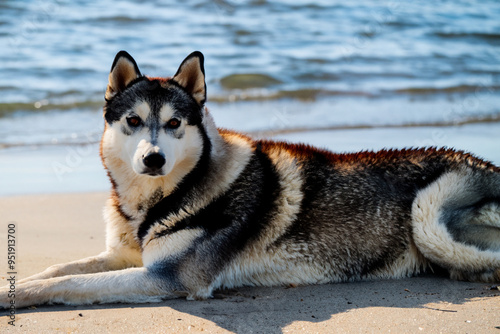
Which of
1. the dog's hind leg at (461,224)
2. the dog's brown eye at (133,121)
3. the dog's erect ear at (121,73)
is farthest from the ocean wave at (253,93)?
the dog's hind leg at (461,224)

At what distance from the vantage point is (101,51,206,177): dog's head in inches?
164

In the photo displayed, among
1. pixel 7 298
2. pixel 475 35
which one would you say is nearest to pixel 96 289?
pixel 7 298

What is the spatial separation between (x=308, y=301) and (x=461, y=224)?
1.28 meters

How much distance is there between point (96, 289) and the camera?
4.14m

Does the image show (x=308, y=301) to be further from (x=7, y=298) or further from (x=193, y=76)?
(x=7, y=298)

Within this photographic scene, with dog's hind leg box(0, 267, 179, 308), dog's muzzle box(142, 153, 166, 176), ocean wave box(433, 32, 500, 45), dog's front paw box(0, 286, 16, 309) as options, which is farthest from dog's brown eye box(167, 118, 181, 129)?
ocean wave box(433, 32, 500, 45)

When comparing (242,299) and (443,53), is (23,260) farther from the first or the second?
(443,53)

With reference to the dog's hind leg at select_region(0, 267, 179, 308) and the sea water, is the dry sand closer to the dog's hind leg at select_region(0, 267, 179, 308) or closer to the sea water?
the dog's hind leg at select_region(0, 267, 179, 308)

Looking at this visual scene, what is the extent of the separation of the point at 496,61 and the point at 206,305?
1359 centimetres

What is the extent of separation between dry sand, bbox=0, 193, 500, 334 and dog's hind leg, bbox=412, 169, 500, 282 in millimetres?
154

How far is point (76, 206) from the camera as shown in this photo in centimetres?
657

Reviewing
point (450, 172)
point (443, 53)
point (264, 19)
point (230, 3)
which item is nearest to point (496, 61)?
point (443, 53)

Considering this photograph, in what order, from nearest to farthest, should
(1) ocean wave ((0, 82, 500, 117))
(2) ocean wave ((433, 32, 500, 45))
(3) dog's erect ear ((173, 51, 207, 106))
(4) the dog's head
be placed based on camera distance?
(4) the dog's head
(3) dog's erect ear ((173, 51, 207, 106))
(1) ocean wave ((0, 82, 500, 117))
(2) ocean wave ((433, 32, 500, 45))

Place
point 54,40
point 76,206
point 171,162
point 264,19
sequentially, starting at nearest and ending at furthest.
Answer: point 171,162 → point 76,206 → point 54,40 → point 264,19
